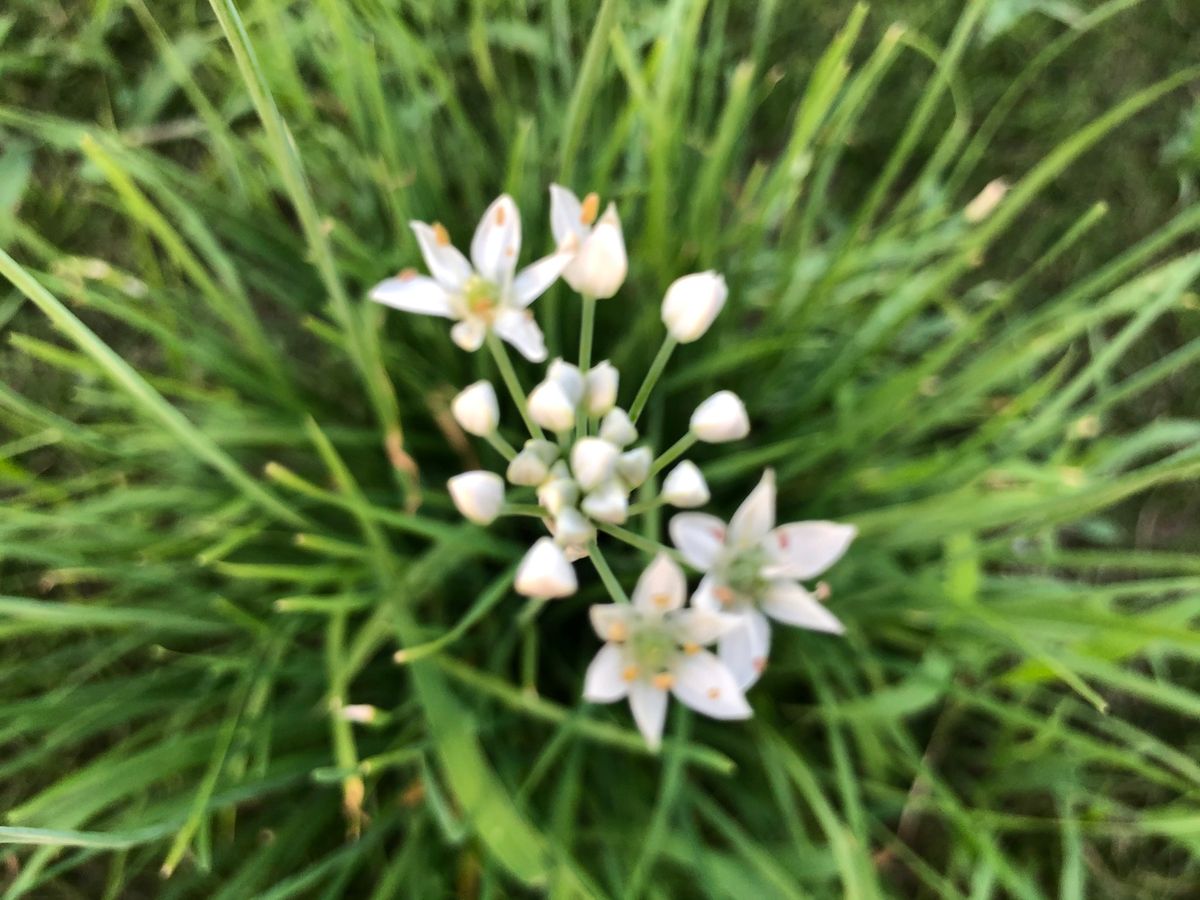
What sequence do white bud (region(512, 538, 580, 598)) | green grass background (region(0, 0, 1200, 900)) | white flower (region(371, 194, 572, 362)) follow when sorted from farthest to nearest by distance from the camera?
green grass background (region(0, 0, 1200, 900)), white flower (region(371, 194, 572, 362)), white bud (region(512, 538, 580, 598))

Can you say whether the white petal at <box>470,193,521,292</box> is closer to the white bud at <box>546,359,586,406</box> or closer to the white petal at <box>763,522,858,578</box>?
the white bud at <box>546,359,586,406</box>

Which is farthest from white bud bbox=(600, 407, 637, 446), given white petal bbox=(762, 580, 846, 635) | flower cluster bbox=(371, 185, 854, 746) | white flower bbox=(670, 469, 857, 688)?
white petal bbox=(762, 580, 846, 635)

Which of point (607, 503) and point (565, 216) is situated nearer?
point (607, 503)

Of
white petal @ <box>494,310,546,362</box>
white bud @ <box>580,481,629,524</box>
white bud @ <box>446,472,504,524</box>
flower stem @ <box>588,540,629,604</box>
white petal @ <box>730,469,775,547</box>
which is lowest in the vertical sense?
flower stem @ <box>588,540,629,604</box>

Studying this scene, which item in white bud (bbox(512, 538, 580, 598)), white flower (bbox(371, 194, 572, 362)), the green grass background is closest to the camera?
white bud (bbox(512, 538, 580, 598))

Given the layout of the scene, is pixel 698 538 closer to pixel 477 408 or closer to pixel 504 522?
pixel 477 408

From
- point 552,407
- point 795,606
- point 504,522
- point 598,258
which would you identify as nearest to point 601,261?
point 598,258

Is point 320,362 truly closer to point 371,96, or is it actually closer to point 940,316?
point 371,96
